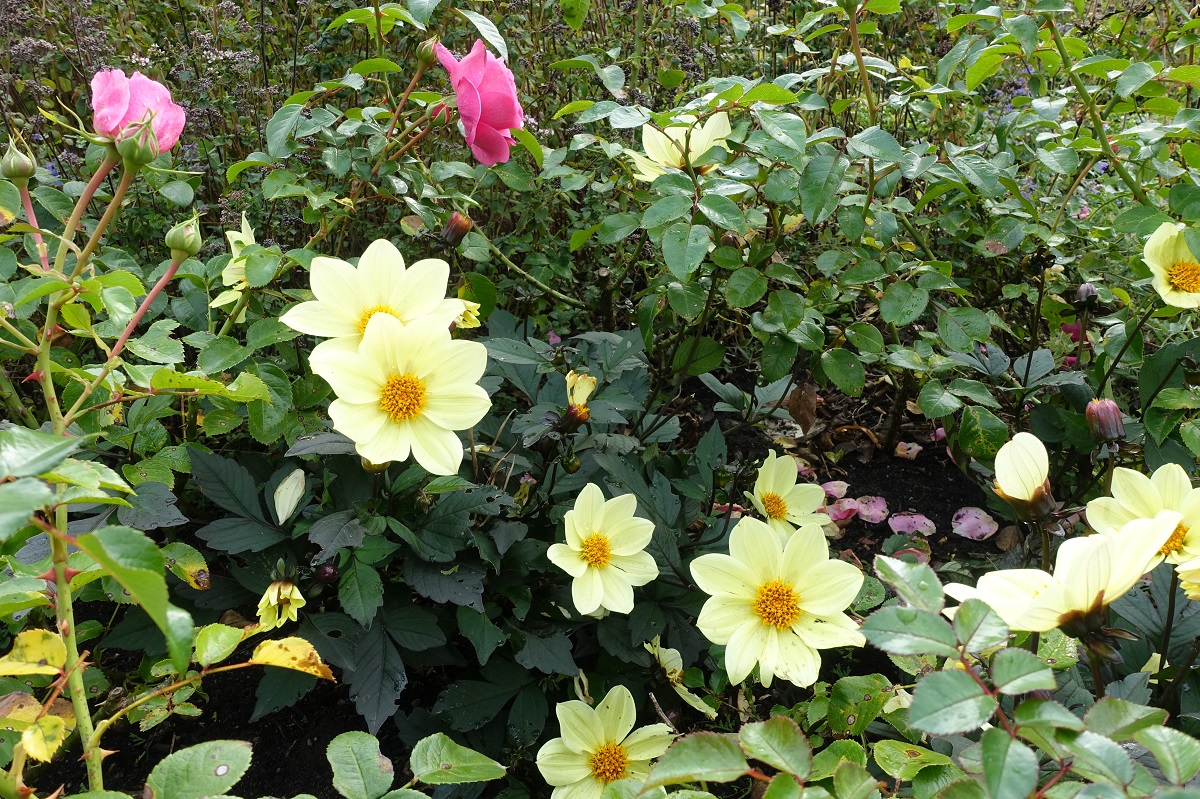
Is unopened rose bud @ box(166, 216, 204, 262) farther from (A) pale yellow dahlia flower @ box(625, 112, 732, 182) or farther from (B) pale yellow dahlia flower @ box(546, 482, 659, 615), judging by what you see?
(A) pale yellow dahlia flower @ box(625, 112, 732, 182)

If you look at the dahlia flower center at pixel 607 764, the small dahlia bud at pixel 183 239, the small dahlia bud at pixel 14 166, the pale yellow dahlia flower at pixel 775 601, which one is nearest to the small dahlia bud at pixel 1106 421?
the pale yellow dahlia flower at pixel 775 601

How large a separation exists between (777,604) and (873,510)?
2.84 feet

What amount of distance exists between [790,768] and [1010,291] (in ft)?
4.75

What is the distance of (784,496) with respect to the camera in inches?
56.7

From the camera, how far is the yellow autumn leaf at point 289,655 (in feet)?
2.44

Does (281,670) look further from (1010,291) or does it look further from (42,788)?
(1010,291)

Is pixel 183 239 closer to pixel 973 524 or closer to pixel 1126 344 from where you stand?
pixel 1126 344

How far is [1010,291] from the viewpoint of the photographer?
1750 millimetres

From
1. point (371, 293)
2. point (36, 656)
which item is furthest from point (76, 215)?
point (36, 656)

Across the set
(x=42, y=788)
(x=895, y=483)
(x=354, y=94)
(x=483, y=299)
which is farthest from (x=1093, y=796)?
(x=354, y=94)

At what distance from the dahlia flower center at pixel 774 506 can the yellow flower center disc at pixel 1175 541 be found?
598 mm

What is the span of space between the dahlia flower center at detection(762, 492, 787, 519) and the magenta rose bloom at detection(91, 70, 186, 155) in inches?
40.1

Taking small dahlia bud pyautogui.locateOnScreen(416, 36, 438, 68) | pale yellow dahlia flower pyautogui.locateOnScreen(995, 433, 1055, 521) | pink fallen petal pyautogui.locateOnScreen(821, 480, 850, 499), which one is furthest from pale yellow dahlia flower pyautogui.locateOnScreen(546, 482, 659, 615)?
pink fallen petal pyautogui.locateOnScreen(821, 480, 850, 499)

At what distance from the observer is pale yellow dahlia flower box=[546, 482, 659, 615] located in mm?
1121
